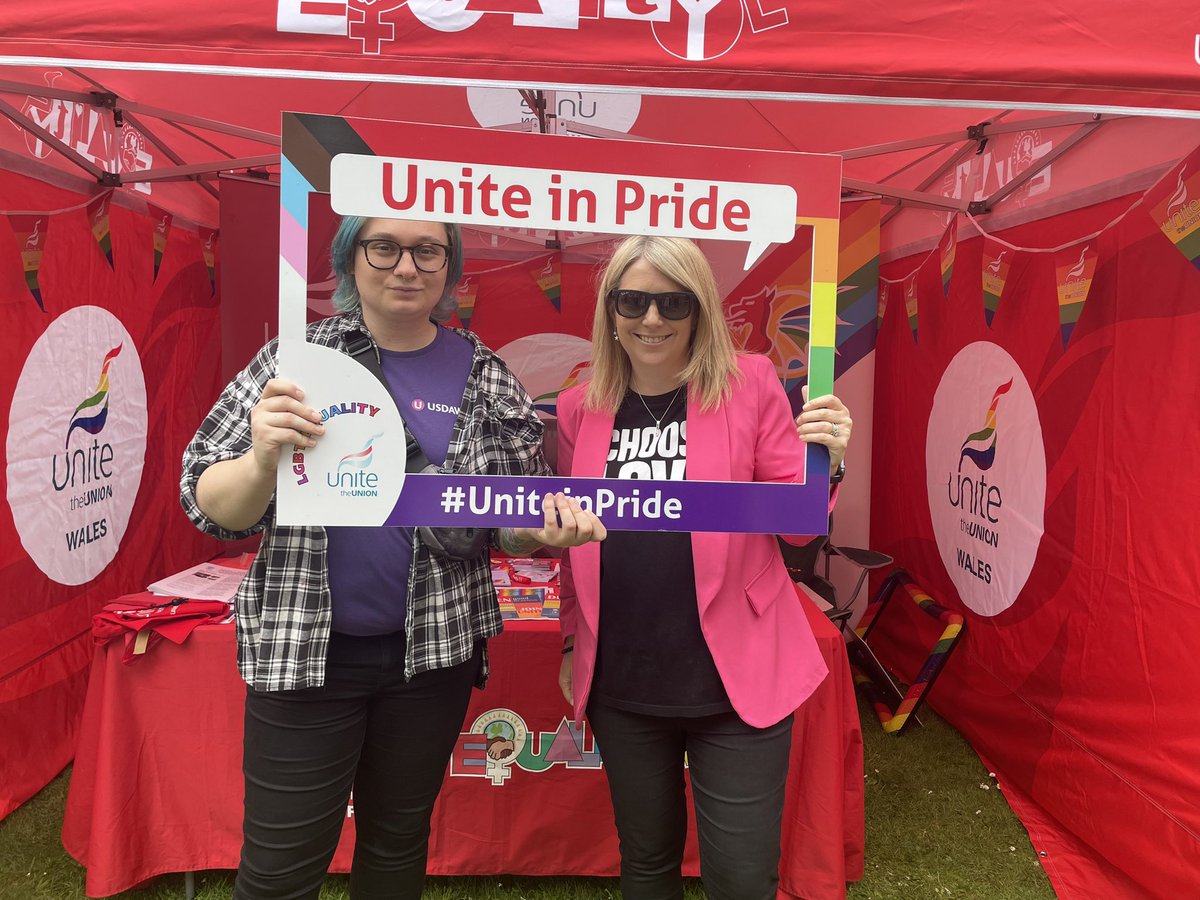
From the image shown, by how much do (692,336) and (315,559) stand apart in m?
0.73

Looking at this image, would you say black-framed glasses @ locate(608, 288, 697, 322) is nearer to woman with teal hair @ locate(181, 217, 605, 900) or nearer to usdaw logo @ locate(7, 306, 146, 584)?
woman with teal hair @ locate(181, 217, 605, 900)

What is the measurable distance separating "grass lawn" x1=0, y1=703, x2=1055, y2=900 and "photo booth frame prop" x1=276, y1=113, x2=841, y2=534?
152 cm

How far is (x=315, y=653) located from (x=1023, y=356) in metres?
2.59

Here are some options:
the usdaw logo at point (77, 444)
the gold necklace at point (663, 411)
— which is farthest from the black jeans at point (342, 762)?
the usdaw logo at point (77, 444)

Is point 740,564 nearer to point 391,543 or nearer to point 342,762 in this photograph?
point 391,543

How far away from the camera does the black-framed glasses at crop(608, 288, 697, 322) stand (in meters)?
1.16

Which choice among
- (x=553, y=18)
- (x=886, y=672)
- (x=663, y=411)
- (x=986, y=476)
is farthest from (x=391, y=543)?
(x=886, y=672)

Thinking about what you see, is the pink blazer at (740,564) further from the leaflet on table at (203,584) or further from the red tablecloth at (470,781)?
the leaflet on table at (203,584)

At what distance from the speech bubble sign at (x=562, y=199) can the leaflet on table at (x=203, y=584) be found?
4.58 ft

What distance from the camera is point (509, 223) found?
112cm

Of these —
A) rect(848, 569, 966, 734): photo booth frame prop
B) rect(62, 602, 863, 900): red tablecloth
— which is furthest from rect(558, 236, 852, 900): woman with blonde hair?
rect(848, 569, 966, 734): photo booth frame prop

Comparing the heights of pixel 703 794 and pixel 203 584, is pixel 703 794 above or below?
below

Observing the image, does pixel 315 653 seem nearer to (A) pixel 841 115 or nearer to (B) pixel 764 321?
(B) pixel 764 321

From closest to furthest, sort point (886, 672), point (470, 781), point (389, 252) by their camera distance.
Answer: point (389, 252) → point (470, 781) → point (886, 672)
